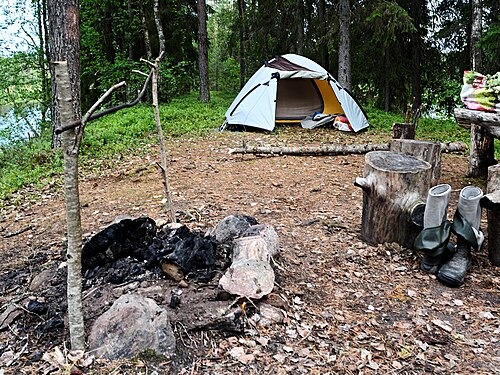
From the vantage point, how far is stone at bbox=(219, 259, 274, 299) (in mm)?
2285

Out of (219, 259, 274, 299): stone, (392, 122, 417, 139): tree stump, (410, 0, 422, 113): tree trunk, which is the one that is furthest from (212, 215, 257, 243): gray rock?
(410, 0, 422, 113): tree trunk

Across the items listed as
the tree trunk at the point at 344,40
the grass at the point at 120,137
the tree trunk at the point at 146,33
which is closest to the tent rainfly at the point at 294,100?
the grass at the point at 120,137

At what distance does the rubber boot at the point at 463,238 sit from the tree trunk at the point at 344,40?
8817mm

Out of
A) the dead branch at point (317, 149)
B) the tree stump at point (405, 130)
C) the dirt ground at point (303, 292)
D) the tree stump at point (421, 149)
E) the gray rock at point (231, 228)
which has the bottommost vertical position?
the dirt ground at point (303, 292)

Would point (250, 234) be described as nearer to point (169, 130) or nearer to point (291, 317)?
point (291, 317)

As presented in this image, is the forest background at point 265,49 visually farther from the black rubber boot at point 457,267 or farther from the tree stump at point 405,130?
the black rubber boot at point 457,267

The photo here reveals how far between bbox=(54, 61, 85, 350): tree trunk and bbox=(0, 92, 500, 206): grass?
433 centimetres

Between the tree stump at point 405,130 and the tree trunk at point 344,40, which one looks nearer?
the tree stump at point 405,130

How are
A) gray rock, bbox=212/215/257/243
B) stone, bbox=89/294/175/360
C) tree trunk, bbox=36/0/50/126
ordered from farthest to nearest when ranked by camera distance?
tree trunk, bbox=36/0/50/126
gray rock, bbox=212/215/257/243
stone, bbox=89/294/175/360

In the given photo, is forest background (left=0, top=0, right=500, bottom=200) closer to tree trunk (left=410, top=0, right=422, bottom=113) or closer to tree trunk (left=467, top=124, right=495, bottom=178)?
tree trunk (left=410, top=0, right=422, bottom=113)

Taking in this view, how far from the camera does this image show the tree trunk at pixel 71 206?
5.19 ft

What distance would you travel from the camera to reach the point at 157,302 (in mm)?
2232

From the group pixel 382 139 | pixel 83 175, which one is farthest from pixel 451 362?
pixel 382 139

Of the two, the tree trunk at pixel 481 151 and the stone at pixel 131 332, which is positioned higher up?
the tree trunk at pixel 481 151
